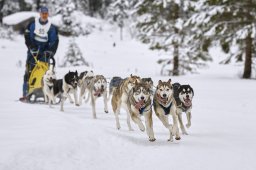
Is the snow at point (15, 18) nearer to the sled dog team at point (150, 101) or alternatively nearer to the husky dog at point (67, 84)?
the husky dog at point (67, 84)

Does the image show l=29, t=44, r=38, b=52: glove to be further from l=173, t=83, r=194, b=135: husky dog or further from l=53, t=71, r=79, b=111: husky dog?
l=173, t=83, r=194, b=135: husky dog

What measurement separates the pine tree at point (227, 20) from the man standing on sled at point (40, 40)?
1015 centimetres

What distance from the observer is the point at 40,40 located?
11.0 metres

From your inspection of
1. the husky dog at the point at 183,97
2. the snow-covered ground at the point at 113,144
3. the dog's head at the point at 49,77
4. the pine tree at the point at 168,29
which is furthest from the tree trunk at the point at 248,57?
the husky dog at the point at 183,97

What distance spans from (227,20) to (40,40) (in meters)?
11.7

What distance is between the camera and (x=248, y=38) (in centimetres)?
1991

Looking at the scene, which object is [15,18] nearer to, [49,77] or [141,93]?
[49,77]

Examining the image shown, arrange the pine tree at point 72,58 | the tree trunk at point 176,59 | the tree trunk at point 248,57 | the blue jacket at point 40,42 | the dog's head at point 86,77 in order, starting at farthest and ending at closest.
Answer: the pine tree at point 72,58, the tree trunk at point 176,59, the tree trunk at point 248,57, the blue jacket at point 40,42, the dog's head at point 86,77

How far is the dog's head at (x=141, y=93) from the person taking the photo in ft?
22.6

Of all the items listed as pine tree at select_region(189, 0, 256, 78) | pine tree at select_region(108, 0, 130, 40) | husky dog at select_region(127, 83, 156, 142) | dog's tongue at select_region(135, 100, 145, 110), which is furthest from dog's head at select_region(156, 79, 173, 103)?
pine tree at select_region(108, 0, 130, 40)

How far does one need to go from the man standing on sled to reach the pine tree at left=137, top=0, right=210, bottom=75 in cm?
1212

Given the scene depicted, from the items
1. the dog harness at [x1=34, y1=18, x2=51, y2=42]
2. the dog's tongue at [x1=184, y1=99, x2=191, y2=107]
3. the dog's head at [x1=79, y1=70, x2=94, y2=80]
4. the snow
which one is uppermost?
the snow

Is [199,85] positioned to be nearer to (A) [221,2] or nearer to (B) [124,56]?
(A) [221,2]

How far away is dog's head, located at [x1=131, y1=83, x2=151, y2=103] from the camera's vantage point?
6883mm
